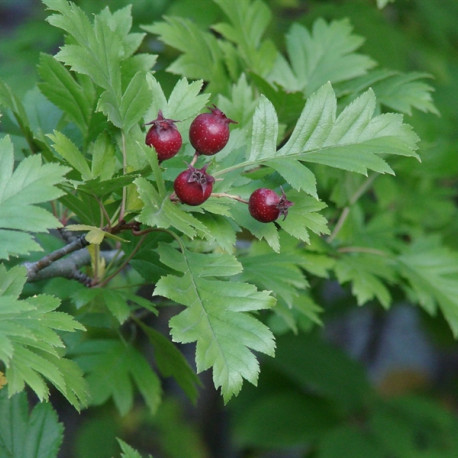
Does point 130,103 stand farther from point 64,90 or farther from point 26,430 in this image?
point 26,430

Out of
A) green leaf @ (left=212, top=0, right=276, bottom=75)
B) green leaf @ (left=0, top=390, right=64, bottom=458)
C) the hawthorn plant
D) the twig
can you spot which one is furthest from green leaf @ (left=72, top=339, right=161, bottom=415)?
green leaf @ (left=212, top=0, right=276, bottom=75)

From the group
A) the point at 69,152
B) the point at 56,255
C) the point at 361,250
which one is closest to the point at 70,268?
the point at 56,255

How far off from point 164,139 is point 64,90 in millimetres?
284

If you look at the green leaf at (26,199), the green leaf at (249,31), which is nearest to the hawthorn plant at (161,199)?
the green leaf at (26,199)

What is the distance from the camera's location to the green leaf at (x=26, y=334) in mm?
843

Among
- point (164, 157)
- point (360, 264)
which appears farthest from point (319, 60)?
point (164, 157)

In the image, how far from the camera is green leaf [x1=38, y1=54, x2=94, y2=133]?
116 centimetres

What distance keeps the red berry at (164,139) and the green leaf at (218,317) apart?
14cm

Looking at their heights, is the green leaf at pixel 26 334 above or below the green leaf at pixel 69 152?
below

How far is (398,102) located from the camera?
1440mm

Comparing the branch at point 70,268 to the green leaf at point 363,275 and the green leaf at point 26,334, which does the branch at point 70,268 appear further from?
the green leaf at point 363,275

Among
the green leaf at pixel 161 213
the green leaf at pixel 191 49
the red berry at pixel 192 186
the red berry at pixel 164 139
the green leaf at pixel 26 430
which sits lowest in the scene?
the green leaf at pixel 26 430

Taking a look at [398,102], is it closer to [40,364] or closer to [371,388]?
[40,364]

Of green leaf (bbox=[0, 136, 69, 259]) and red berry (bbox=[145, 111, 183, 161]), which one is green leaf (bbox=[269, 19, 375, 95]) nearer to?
red berry (bbox=[145, 111, 183, 161])
